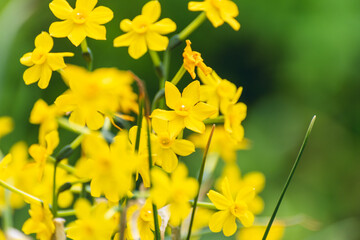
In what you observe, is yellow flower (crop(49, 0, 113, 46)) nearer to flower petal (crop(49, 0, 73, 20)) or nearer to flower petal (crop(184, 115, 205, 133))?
flower petal (crop(49, 0, 73, 20))

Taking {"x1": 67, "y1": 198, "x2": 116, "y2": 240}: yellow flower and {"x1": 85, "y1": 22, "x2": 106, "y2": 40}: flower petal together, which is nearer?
{"x1": 67, "y1": 198, "x2": 116, "y2": 240}: yellow flower

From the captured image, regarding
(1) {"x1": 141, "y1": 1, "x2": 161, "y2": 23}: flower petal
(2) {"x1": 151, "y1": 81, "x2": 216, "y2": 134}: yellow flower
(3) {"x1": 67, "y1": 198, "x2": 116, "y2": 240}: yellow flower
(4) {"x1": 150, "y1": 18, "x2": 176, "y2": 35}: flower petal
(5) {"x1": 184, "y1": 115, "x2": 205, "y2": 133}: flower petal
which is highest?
(1) {"x1": 141, "y1": 1, "x2": 161, "y2": 23}: flower petal

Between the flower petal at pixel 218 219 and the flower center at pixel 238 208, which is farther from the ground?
the flower center at pixel 238 208

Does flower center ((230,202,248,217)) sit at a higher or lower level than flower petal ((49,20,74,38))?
lower

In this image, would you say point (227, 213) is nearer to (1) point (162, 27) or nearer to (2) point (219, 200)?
(2) point (219, 200)

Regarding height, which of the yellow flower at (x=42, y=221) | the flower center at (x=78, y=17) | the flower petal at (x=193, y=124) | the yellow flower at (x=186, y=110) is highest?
the flower center at (x=78, y=17)

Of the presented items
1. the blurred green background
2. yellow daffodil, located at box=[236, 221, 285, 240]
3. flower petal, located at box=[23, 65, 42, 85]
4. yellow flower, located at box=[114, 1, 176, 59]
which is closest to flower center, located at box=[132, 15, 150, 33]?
yellow flower, located at box=[114, 1, 176, 59]

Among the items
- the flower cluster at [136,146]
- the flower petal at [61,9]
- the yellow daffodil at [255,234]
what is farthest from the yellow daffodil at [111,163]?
the yellow daffodil at [255,234]

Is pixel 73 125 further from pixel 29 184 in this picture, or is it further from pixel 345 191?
pixel 345 191

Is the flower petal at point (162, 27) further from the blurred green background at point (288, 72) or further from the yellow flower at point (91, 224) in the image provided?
the blurred green background at point (288, 72)
